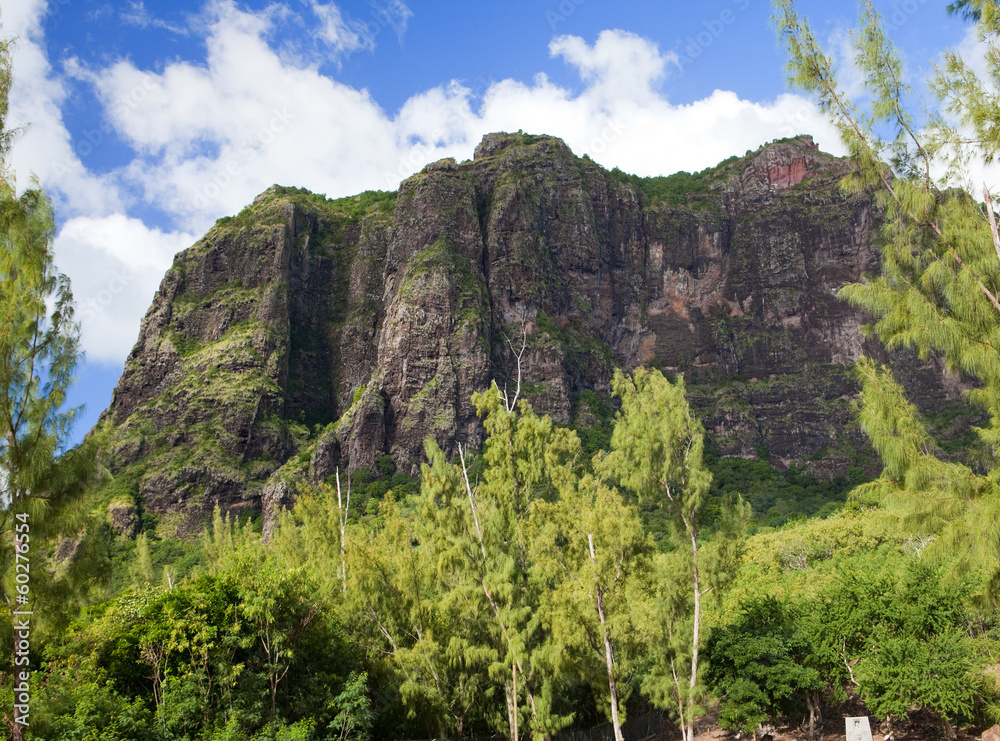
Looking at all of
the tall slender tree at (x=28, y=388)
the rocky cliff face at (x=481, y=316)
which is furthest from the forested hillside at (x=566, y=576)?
the rocky cliff face at (x=481, y=316)

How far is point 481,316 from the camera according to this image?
307 ft

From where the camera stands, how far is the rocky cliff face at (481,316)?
282 ft

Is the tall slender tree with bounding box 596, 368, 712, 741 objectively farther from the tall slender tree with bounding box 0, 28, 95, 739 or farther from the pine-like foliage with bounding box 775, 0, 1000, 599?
the tall slender tree with bounding box 0, 28, 95, 739

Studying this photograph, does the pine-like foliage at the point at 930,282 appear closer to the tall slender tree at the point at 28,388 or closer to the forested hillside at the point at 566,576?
the forested hillside at the point at 566,576

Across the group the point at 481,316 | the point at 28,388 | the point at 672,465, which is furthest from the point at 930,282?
the point at 481,316

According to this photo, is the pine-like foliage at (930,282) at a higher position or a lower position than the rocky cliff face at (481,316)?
lower

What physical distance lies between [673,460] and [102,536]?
1354 centimetres

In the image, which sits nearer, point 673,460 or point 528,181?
point 673,460

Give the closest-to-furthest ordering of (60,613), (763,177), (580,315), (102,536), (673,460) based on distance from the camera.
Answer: (60,613) → (102,536) → (673,460) → (580,315) → (763,177)

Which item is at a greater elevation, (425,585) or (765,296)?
(765,296)

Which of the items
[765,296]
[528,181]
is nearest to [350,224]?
[528,181]

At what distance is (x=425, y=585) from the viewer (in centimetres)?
2234

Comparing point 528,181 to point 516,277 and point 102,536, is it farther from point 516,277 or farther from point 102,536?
point 102,536

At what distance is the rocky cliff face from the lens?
85.9 m
